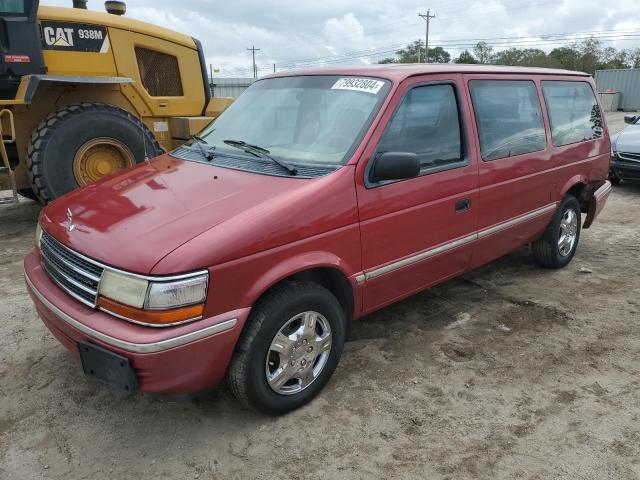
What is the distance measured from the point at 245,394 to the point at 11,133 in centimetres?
478

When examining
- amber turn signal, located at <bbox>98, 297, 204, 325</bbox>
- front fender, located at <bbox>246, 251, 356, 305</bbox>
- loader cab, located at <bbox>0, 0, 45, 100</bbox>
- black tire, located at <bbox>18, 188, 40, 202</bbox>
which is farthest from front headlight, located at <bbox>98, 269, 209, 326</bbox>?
black tire, located at <bbox>18, 188, 40, 202</bbox>

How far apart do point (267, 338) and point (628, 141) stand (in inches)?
330

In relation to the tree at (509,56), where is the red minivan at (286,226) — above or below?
below

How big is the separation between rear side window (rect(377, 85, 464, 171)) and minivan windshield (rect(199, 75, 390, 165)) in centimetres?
18

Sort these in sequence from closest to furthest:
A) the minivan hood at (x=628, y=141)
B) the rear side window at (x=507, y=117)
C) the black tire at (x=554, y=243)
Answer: the rear side window at (x=507, y=117), the black tire at (x=554, y=243), the minivan hood at (x=628, y=141)

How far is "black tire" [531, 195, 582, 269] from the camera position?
4.78 meters

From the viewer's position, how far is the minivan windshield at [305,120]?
3.02m

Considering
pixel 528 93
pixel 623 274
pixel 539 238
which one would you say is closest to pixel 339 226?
pixel 528 93

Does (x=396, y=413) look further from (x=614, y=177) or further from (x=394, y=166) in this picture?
(x=614, y=177)

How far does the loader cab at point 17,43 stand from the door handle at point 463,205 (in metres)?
5.03

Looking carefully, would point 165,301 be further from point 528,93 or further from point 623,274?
point 623,274

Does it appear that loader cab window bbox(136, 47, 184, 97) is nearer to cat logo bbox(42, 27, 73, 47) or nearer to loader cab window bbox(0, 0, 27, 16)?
cat logo bbox(42, 27, 73, 47)

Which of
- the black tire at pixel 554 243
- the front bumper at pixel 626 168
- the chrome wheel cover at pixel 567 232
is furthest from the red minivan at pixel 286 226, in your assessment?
the front bumper at pixel 626 168

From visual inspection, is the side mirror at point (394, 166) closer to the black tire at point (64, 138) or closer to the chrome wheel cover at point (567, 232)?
the chrome wheel cover at point (567, 232)
